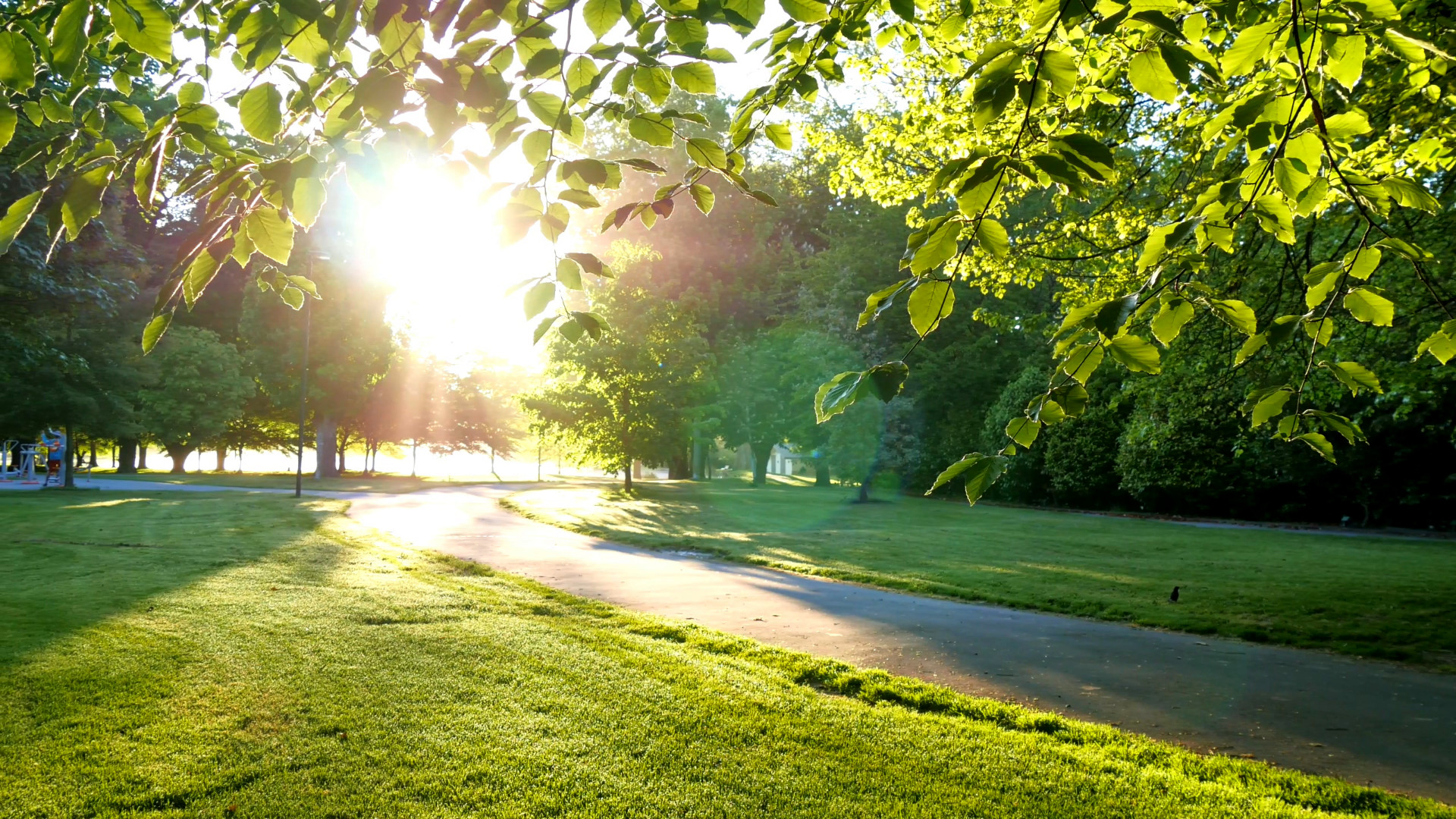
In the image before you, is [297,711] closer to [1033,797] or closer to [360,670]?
[360,670]

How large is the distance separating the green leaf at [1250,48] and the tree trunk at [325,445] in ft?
143

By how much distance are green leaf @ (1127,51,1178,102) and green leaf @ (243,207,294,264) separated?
1.96 metres

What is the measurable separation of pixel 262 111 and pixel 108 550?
41.2 ft

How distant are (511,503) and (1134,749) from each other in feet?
72.7

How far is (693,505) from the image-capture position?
25.3 m

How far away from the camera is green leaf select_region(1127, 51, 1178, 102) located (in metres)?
1.93

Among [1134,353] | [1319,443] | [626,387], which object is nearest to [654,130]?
[1134,353]

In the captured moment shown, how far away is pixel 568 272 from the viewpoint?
2.14 metres

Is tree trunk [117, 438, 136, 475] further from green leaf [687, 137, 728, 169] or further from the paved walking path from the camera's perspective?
green leaf [687, 137, 728, 169]

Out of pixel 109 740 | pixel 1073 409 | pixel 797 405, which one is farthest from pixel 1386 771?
pixel 797 405

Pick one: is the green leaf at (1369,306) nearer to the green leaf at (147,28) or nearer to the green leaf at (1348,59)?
the green leaf at (1348,59)

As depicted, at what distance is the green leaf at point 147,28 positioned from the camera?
1.57 metres

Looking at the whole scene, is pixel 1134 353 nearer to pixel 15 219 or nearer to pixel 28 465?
pixel 15 219

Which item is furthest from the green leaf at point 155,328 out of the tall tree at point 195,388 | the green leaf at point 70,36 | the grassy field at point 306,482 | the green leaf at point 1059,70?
the tall tree at point 195,388
